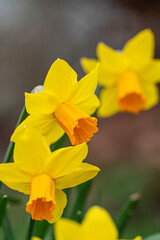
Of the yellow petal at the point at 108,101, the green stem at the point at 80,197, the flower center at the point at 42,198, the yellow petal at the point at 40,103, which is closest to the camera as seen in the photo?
the flower center at the point at 42,198

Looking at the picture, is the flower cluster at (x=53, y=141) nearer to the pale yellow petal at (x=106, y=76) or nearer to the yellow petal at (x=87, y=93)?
the yellow petal at (x=87, y=93)

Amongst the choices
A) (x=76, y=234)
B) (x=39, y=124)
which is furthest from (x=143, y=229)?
(x=76, y=234)

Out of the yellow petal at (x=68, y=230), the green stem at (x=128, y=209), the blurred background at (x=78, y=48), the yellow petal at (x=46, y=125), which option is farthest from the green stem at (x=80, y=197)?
the blurred background at (x=78, y=48)

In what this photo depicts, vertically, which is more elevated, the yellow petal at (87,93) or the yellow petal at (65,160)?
the yellow petal at (87,93)

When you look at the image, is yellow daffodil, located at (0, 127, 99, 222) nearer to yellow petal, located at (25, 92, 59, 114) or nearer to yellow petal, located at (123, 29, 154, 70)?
yellow petal, located at (25, 92, 59, 114)

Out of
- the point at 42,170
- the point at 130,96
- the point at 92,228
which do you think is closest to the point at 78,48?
the point at 130,96

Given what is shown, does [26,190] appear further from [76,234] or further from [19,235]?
[19,235]
